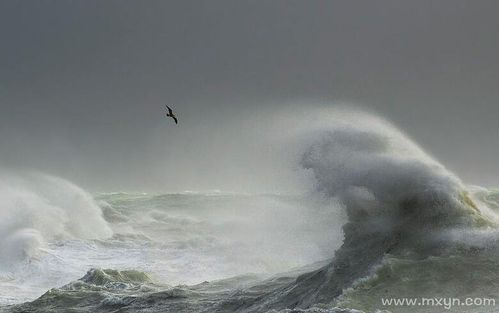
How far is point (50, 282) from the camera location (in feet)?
57.7

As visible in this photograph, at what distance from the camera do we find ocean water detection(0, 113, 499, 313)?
32.0 feet

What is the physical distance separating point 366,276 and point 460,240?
72.6 inches

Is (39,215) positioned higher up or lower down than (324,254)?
higher up

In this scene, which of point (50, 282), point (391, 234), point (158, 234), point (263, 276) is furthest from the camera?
point (158, 234)

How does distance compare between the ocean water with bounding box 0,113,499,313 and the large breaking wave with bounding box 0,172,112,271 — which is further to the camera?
the large breaking wave with bounding box 0,172,112,271

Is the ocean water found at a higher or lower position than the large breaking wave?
lower

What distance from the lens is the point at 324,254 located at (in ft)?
50.8

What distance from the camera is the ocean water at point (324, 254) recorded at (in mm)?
9758

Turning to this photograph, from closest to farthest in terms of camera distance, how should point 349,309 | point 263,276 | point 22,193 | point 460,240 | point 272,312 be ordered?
point 349,309
point 272,312
point 460,240
point 263,276
point 22,193

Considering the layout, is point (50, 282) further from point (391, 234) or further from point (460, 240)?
point (460, 240)

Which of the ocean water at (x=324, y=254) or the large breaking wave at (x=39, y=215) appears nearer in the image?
the ocean water at (x=324, y=254)

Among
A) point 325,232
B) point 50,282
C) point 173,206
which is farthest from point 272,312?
point 173,206

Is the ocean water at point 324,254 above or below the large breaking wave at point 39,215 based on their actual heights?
below

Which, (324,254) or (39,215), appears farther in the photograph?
(39,215)
